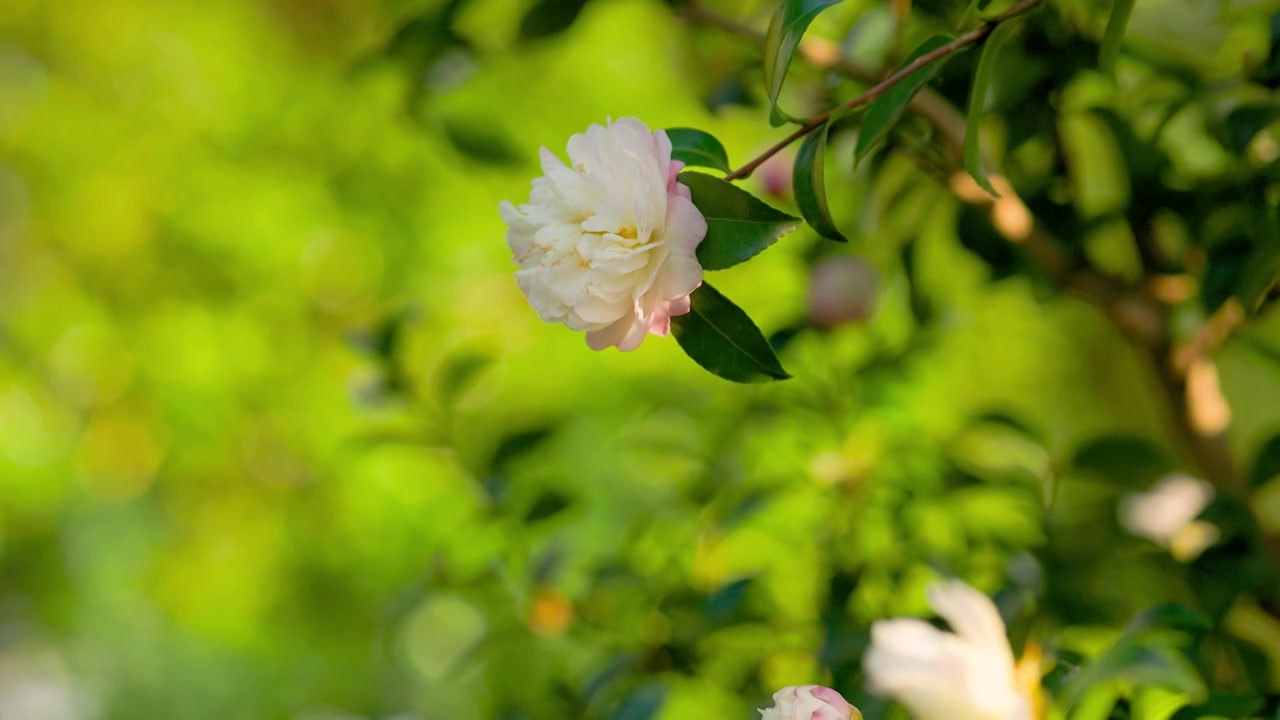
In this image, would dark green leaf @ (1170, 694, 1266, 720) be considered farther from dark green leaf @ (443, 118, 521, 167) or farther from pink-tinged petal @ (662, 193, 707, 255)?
dark green leaf @ (443, 118, 521, 167)

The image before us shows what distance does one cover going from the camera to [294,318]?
1.39m

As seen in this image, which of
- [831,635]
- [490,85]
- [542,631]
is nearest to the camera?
[831,635]

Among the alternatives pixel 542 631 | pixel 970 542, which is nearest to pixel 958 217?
pixel 970 542

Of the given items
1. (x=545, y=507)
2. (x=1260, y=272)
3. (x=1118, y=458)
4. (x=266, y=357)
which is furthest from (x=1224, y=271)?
(x=266, y=357)

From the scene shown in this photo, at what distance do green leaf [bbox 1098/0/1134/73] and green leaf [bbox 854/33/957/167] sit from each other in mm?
55

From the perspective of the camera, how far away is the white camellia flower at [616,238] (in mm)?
292

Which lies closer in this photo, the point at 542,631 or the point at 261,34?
the point at 542,631

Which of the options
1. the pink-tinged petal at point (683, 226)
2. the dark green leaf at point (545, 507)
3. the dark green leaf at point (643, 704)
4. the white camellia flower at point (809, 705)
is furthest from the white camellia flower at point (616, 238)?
the dark green leaf at point (545, 507)

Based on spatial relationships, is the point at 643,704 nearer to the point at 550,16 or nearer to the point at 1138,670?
the point at 1138,670

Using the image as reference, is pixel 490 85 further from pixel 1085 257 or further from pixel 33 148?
pixel 1085 257

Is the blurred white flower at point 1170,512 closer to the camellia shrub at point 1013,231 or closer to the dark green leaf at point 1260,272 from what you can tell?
the camellia shrub at point 1013,231

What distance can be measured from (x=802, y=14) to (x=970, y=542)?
0.37 m

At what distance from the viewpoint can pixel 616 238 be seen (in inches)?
11.6

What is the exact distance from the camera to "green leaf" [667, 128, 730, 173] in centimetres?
33
